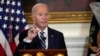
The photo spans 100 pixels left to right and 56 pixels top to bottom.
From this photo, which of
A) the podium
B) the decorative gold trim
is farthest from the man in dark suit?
the decorative gold trim

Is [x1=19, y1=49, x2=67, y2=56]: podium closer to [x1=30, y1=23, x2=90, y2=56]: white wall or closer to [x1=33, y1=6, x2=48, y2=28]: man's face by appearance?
[x1=33, y1=6, x2=48, y2=28]: man's face

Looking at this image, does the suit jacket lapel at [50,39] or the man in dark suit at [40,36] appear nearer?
the man in dark suit at [40,36]

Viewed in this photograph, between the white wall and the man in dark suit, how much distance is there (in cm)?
80

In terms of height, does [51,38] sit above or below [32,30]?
below

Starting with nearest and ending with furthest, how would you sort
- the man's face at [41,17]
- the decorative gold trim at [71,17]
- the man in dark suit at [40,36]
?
the man in dark suit at [40,36]
the man's face at [41,17]
the decorative gold trim at [71,17]

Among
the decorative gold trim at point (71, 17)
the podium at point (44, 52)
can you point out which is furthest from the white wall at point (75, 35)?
the podium at point (44, 52)

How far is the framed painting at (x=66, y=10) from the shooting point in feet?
10.0

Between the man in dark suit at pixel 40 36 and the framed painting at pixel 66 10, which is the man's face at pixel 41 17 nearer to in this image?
the man in dark suit at pixel 40 36

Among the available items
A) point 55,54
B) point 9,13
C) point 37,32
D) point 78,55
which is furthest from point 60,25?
point 55,54

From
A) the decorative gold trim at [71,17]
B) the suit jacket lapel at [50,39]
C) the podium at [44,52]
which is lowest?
the decorative gold trim at [71,17]

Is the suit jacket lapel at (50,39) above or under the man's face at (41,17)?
under

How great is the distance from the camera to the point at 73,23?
307 centimetres

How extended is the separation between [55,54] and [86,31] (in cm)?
133

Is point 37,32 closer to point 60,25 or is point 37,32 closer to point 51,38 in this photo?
point 51,38
